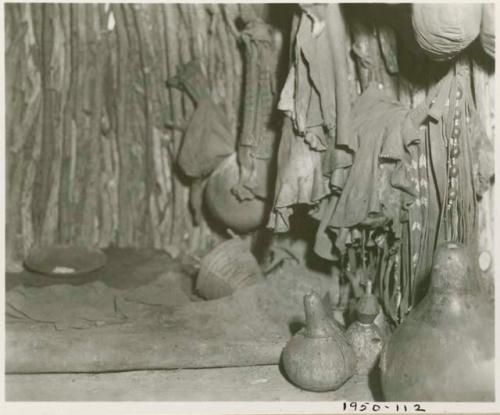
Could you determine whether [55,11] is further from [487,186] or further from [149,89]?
[487,186]

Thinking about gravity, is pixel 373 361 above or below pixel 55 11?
below

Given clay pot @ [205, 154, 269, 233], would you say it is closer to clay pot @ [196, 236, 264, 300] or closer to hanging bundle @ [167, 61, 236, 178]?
hanging bundle @ [167, 61, 236, 178]

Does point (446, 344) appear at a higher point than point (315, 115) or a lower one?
lower

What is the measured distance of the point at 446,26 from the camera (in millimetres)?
2586

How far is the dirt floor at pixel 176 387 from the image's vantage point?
2789mm

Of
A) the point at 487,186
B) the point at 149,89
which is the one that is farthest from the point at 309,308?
the point at 149,89

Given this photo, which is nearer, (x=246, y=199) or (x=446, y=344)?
(x=446, y=344)

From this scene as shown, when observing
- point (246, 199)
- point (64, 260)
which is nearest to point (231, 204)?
point (246, 199)

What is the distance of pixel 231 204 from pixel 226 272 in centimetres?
52

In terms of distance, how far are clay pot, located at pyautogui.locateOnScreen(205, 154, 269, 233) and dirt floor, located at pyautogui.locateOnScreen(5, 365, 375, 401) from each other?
121 centimetres

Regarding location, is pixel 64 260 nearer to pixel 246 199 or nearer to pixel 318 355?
pixel 246 199

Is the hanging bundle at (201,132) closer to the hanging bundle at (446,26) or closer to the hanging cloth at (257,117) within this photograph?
the hanging cloth at (257,117)

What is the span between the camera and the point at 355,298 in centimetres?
325

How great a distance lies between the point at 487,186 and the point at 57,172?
283 cm
